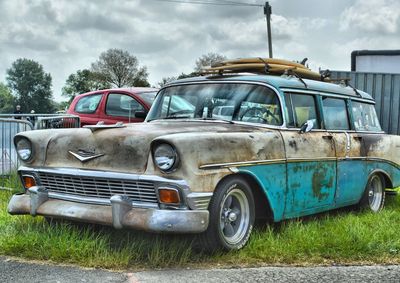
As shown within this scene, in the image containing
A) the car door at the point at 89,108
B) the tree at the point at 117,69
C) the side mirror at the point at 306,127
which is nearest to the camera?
the side mirror at the point at 306,127

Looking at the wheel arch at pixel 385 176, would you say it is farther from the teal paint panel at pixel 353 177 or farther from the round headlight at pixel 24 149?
the round headlight at pixel 24 149

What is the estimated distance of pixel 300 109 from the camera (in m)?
5.77

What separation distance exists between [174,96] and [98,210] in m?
1.92

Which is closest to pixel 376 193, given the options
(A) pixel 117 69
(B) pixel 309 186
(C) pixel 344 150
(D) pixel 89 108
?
(C) pixel 344 150

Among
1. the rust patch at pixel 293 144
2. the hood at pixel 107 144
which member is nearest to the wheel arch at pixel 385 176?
the rust patch at pixel 293 144

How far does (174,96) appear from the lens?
19.5ft

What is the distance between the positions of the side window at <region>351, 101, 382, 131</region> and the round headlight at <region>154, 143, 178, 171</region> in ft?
11.0

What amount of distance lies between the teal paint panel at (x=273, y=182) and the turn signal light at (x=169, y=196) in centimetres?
78

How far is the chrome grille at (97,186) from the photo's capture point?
4297 millimetres

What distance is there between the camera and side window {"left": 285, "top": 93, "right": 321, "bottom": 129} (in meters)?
5.58

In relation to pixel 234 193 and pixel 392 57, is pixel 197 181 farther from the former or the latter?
pixel 392 57

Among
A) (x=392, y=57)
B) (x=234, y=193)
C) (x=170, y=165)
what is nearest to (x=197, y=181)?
(x=170, y=165)

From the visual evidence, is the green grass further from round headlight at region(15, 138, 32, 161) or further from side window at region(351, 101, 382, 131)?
side window at region(351, 101, 382, 131)

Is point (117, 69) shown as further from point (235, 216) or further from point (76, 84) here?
point (235, 216)
